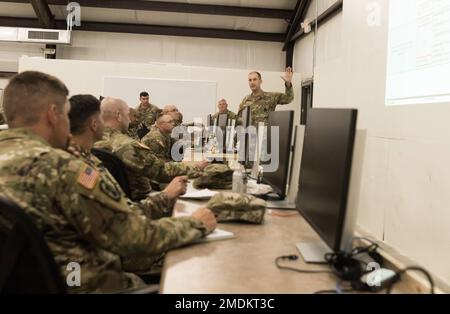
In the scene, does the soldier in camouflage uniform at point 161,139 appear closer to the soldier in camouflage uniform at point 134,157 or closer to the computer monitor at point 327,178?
the soldier in camouflage uniform at point 134,157

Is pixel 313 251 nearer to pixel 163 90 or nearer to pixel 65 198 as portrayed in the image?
pixel 65 198

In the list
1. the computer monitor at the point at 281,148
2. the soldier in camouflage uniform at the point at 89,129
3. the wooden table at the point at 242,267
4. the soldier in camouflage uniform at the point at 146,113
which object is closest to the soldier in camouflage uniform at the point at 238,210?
the wooden table at the point at 242,267

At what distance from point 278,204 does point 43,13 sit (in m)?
7.34

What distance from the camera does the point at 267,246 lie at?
1318mm

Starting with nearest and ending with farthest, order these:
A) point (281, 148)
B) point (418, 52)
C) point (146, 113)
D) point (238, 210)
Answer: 1. point (238, 210)
2. point (418, 52)
3. point (281, 148)
4. point (146, 113)

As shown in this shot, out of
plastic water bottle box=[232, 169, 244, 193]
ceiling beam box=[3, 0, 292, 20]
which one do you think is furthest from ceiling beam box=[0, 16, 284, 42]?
plastic water bottle box=[232, 169, 244, 193]

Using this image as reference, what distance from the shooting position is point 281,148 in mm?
1904

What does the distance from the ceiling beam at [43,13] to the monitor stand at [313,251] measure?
7547 mm

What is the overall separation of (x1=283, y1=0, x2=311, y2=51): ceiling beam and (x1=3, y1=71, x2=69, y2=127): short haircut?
22.4ft

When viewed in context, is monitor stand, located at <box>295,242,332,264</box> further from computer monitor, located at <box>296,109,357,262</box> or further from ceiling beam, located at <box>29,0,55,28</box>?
ceiling beam, located at <box>29,0,55,28</box>

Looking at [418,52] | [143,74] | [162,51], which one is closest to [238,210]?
[418,52]

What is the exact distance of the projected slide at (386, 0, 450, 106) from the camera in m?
1.59
